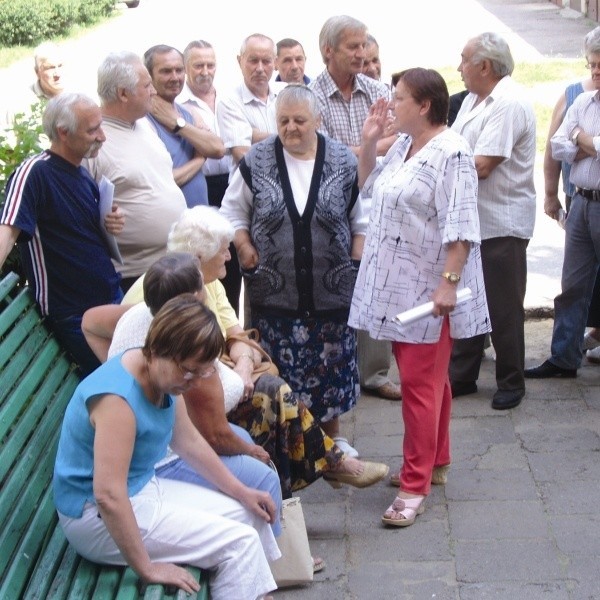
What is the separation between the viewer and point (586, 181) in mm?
5824

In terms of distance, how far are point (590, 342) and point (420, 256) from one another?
2583mm

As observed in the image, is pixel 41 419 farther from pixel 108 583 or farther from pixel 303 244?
pixel 303 244

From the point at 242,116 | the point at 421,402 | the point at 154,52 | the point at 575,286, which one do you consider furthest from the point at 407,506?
the point at 154,52

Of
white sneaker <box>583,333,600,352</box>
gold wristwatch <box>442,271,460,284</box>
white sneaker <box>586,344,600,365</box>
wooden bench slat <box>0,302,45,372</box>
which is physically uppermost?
wooden bench slat <box>0,302,45,372</box>

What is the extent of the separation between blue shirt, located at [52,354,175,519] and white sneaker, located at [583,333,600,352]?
392 centimetres

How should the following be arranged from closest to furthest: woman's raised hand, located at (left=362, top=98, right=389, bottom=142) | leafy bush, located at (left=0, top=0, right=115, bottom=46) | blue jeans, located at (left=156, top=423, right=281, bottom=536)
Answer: blue jeans, located at (left=156, top=423, right=281, bottom=536) < woman's raised hand, located at (left=362, top=98, right=389, bottom=142) < leafy bush, located at (left=0, top=0, right=115, bottom=46)

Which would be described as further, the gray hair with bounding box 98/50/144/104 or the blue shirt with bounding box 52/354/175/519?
the gray hair with bounding box 98/50/144/104

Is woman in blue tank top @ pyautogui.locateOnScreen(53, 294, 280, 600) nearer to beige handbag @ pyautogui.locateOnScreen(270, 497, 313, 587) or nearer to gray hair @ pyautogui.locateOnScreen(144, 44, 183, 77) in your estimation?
beige handbag @ pyautogui.locateOnScreen(270, 497, 313, 587)

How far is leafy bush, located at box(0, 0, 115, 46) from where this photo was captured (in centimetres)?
2753

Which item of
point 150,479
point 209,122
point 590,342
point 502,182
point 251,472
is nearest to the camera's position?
point 150,479

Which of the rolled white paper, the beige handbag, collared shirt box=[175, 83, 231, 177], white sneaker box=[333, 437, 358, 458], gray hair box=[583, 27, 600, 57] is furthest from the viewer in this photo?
collared shirt box=[175, 83, 231, 177]

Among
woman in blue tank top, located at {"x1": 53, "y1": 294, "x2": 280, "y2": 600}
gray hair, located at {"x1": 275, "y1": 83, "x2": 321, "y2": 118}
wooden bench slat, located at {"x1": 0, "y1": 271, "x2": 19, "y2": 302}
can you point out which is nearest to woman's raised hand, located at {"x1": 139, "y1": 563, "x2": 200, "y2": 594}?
woman in blue tank top, located at {"x1": 53, "y1": 294, "x2": 280, "y2": 600}

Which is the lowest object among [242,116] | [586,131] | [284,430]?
[284,430]

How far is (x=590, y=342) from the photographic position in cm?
675
